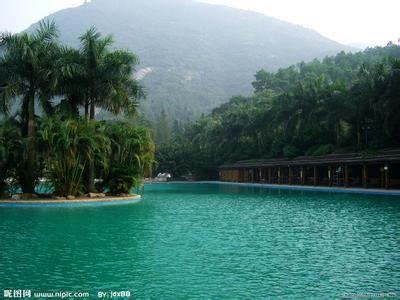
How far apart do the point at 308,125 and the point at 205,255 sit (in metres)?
34.2

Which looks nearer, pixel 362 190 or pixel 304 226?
pixel 304 226

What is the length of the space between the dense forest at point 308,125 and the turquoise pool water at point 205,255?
1859 centimetres

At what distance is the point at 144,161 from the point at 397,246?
16.5 meters

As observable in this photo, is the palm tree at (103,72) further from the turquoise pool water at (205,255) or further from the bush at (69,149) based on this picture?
the turquoise pool water at (205,255)

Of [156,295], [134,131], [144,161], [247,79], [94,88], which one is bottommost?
[156,295]

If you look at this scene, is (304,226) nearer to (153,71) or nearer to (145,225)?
(145,225)

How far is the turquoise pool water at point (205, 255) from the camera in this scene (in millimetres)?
6980

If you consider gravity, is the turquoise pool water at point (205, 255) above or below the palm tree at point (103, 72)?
below

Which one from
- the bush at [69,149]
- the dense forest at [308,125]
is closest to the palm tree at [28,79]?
the bush at [69,149]

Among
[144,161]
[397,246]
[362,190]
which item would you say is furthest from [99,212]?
[362,190]

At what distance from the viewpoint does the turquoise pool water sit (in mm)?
6980

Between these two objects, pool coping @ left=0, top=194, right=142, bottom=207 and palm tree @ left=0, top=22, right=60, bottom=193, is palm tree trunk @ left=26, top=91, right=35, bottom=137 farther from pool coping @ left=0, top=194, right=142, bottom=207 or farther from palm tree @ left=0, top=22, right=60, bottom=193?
pool coping @ left=0, top=194, right=142, bottom=207

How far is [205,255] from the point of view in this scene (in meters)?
9.20

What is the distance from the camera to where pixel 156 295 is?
6.56 meters
